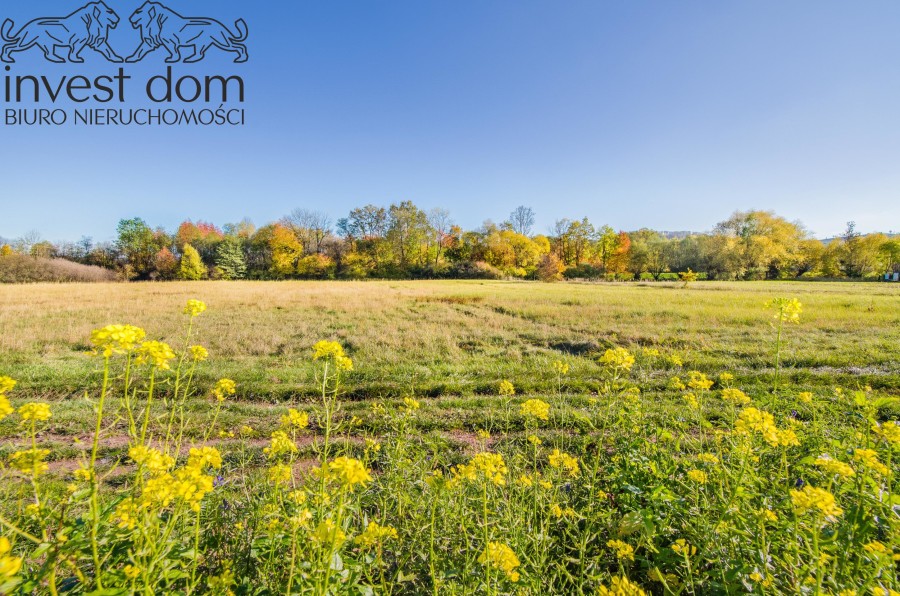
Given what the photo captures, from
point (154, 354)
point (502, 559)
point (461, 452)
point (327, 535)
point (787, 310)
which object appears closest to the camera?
point (327, 535)

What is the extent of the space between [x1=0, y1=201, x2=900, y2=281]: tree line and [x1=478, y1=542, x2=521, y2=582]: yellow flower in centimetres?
5052

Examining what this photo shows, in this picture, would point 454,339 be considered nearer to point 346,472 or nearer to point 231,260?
point 346,472

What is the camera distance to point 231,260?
56.1m

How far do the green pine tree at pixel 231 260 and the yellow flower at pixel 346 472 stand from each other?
208ft

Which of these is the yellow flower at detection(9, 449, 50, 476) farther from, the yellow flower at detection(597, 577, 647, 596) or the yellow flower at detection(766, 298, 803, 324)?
the yellow flower at detection(766, 298, 803, 324)

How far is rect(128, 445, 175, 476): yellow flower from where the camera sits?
1540 millimetres

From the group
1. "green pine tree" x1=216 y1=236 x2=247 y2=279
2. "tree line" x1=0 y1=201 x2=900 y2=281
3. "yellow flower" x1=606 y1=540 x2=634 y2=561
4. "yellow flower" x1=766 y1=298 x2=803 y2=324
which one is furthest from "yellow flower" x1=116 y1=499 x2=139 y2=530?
"green pine tree" x1=216 y1=236 x2=247 y2=279

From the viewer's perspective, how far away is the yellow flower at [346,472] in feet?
4.98

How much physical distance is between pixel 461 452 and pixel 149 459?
162 inches

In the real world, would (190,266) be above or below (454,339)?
above

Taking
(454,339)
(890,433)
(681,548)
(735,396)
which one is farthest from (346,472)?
(454,339)

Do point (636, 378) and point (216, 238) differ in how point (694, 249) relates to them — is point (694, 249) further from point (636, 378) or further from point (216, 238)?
point (216, 238)

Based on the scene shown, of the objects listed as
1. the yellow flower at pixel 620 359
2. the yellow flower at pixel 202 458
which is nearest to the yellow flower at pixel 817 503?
the yellow flower at pixel 620 359

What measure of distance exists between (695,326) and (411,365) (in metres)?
12.3
